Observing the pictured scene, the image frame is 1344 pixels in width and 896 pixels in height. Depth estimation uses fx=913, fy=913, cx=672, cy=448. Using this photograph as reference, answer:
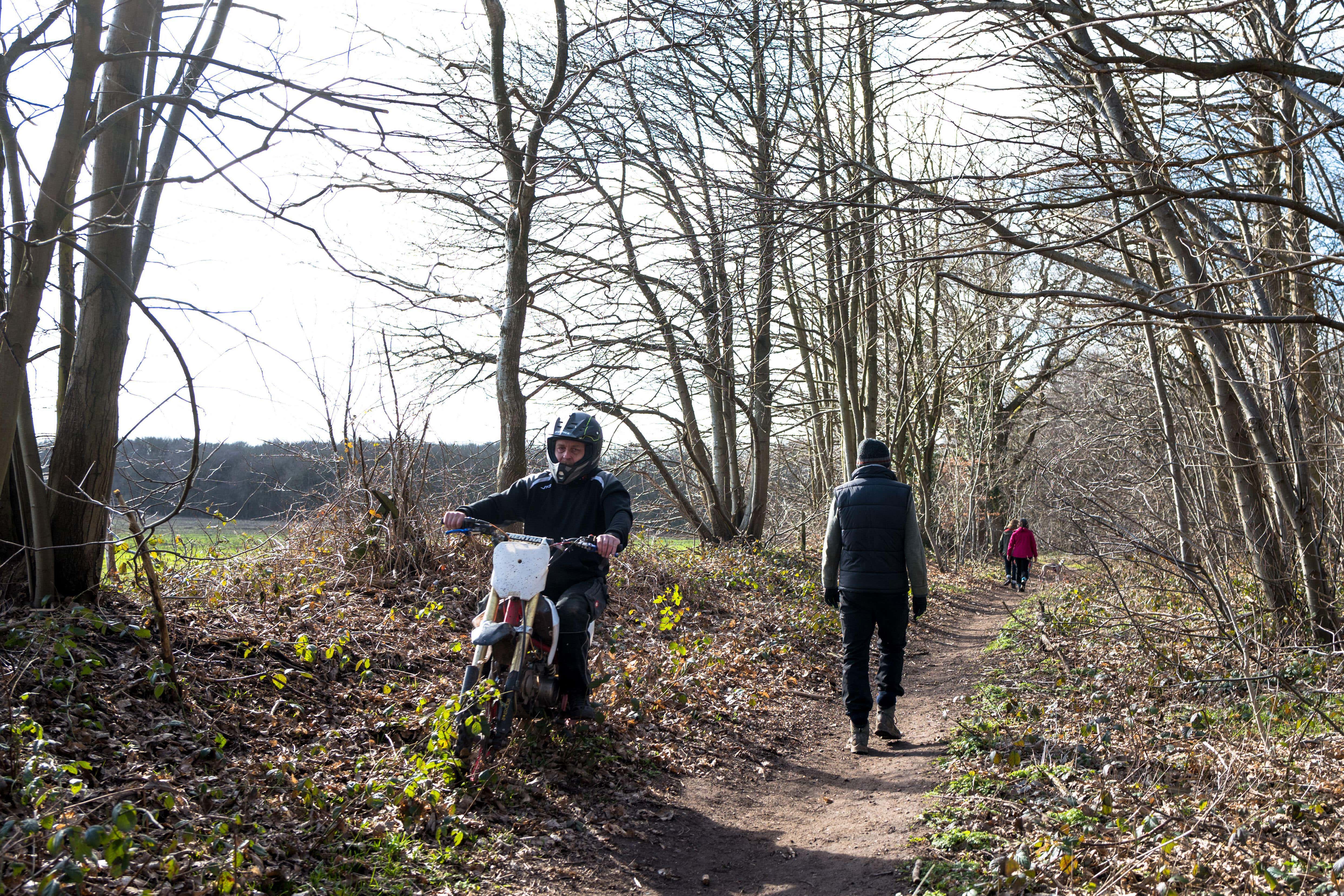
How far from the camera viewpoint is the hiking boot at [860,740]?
22.4 feet

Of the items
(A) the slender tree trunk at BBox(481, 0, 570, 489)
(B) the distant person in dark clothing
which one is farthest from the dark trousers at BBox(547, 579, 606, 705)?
(B) the distant person in dark clothing

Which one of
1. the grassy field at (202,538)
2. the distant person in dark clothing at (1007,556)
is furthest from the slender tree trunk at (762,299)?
the distant person in dark clothing at (1007,556)

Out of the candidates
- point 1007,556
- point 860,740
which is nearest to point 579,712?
point 860,740

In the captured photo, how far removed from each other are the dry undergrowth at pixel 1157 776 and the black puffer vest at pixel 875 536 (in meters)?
1.24

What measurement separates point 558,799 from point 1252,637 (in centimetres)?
495

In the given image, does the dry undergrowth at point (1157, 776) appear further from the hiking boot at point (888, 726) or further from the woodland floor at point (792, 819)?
the hiking boot at point (888, 726)

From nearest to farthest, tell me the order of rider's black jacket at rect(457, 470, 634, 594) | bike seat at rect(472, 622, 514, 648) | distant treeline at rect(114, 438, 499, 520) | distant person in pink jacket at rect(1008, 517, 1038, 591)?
bike seat at rect(472, 622, 514, 648)
rider's black jacket at rect(457, 470, 634, 594)
distant treeline at rect(114, 438, 499, 520)
distant person in pink jacket at rect(1008, 517, 1038, 591)

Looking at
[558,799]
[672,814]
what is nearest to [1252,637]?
[672,814]

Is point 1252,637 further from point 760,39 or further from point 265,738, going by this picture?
point 760,39

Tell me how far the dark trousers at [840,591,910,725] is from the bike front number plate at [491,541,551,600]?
2.60 m

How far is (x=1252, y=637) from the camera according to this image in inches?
254

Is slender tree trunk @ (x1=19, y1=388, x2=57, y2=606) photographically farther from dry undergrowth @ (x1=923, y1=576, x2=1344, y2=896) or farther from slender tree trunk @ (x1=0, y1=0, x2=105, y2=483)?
dry undergrowth @ (x1=923, y1=576, x2=1344, y2=896)

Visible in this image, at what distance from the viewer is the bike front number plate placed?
17.7ft

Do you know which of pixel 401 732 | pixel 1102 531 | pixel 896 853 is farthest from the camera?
pixel 1102 531
